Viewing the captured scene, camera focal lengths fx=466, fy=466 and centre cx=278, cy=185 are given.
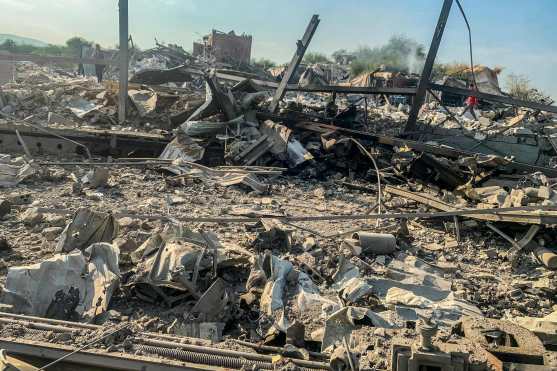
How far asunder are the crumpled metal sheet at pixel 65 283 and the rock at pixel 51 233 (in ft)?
3.19

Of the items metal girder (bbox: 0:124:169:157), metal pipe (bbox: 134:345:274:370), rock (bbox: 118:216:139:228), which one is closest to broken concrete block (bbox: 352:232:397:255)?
rock (bbox: 118:216:139:228)

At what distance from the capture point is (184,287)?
3502mm

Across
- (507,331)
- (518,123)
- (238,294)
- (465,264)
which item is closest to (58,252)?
→ (238,294)

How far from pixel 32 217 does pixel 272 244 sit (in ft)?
8.39

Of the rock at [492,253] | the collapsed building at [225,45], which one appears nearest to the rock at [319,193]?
the rock at [492,253]

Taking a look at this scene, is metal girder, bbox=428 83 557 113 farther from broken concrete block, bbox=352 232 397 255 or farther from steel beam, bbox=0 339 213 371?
Result: steel beam, bbox=0 339 213 371

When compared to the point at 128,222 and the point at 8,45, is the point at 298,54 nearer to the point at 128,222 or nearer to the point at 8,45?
the point at 128,222

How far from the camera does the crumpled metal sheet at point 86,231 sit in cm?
412

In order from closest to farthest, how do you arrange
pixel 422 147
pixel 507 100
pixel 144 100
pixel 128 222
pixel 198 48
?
1. pixel 128 222
2. pixel 422 147
3. pixel 507 100
4. pixel 144 100
5. pixel 198 48

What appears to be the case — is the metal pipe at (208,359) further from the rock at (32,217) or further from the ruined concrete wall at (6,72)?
the ruined concrete wall at (6,72)

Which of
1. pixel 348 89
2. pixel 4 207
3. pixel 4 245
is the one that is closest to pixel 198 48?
pixel 348 89

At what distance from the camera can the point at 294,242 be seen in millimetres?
4895

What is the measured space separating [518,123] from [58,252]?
1115 cm

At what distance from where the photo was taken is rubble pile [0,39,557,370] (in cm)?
302
